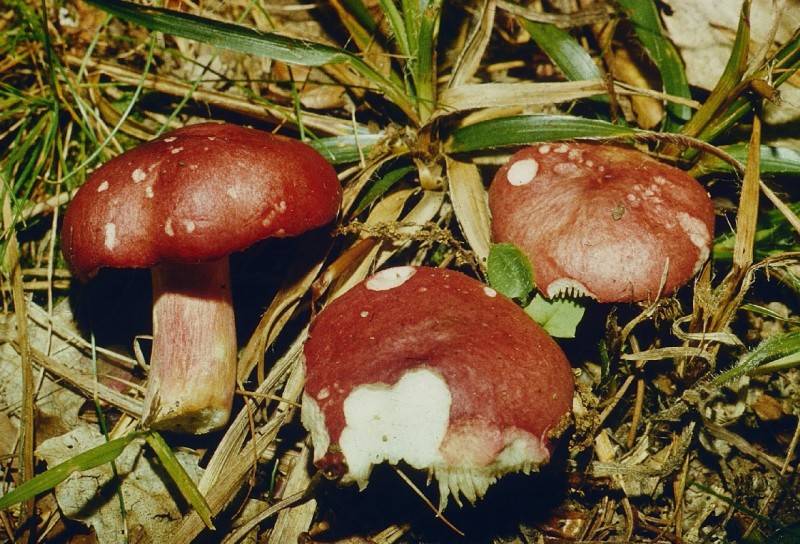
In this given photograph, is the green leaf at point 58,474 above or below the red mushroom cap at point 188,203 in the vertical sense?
below

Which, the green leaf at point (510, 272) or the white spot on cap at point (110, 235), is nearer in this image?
the white spot on cap at point (110, 235)

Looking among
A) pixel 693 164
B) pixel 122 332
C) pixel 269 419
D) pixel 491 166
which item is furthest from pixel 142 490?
pixel 693 164

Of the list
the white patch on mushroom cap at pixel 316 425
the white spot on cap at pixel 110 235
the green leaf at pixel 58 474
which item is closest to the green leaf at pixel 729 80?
the white patch on mushroom cap at pixel 316 425

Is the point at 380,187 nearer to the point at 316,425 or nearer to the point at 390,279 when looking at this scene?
the point at 390,279

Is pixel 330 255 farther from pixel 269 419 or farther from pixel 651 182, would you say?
pixel 651 182

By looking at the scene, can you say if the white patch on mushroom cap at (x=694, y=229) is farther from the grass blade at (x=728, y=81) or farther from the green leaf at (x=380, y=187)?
the green leaf at (x=380, y=187)

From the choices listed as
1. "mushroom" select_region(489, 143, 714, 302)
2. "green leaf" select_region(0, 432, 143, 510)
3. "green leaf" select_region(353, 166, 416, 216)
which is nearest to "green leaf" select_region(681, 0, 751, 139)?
"mushroom" select_region(489, 143, 714, 302)

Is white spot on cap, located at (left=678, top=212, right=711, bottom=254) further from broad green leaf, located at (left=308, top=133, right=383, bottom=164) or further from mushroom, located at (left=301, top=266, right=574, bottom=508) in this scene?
broad green leaf, located at (left=308, top=133, right=383, bottom=164)

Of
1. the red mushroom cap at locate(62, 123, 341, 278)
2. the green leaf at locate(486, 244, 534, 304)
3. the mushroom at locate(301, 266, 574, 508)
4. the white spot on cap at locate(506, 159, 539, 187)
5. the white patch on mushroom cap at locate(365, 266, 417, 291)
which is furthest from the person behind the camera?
the white spot on cap at locate(506, 159, 539, 187)
